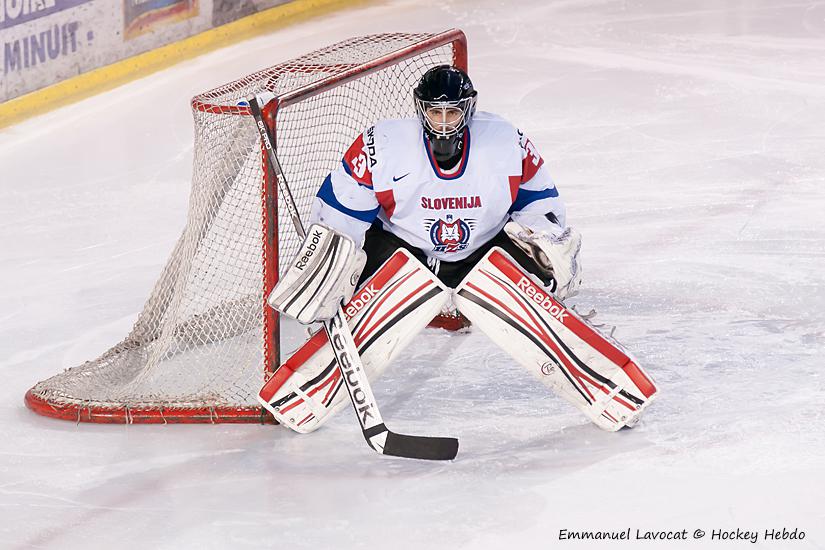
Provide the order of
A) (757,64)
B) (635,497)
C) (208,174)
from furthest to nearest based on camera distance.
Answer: (757,64) < (208,174) < (635,497)

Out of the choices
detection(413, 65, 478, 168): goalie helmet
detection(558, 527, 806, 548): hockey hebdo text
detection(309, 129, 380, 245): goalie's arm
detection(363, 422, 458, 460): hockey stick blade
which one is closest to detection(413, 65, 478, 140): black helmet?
detection(413, 65, 478, 168): goalie helmet

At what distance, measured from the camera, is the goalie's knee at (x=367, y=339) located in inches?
130

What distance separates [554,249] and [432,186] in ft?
1.04

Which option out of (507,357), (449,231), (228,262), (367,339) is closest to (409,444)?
(367,339)

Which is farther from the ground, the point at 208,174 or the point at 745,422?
the point at 208,174

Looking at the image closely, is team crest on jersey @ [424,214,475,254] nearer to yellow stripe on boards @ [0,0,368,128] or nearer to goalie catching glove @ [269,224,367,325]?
goalie catching glove @ [269,224,367,325]


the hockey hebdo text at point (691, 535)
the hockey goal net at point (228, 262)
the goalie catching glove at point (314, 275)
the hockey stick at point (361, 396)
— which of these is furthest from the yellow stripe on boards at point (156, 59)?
the hockey hebdo text at point (691, 535)

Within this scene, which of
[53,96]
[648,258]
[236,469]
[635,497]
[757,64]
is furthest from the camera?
[757,64]

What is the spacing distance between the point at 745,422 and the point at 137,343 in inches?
62.2

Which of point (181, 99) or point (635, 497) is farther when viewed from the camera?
point (181, 99)

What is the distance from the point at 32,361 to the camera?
12.7 feet

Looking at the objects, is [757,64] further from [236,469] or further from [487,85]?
[236,469]

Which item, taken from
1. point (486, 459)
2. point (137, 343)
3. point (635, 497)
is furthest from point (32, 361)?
point (635, 497)

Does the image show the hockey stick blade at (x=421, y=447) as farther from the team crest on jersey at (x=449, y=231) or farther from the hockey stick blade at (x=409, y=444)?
the team crest on jersey at (x=449, y=231)
